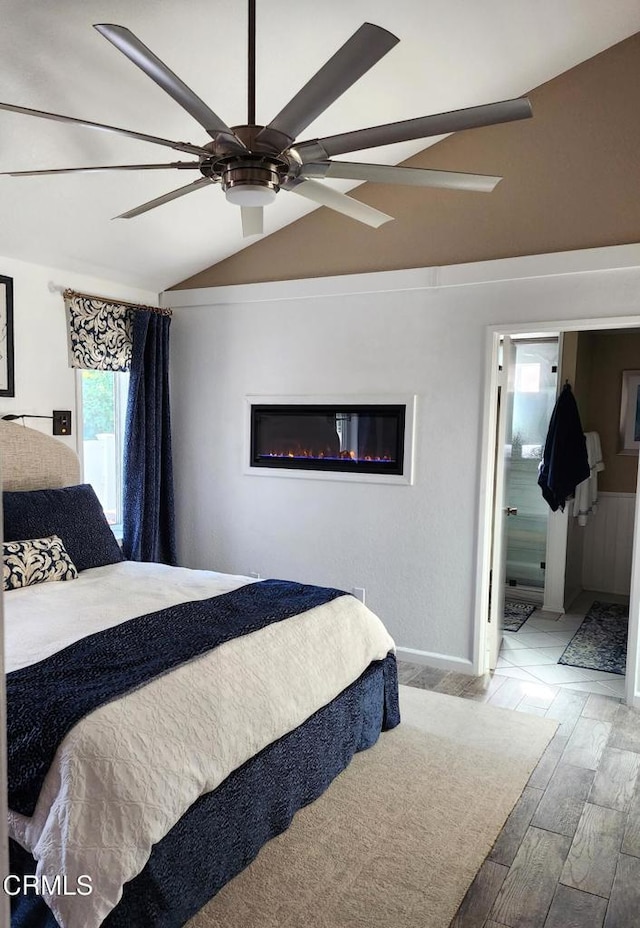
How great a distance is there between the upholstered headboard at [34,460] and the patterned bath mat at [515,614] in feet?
10.5

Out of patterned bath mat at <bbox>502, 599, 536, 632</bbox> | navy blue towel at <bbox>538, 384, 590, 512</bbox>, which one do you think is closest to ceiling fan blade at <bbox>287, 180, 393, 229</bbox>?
navy blue towel at <bbox>538, 384, 590, 512</bbox>

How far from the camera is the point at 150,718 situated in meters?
1.95

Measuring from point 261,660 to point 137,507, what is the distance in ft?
8.15

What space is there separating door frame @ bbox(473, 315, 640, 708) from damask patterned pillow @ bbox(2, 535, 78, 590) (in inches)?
87.0

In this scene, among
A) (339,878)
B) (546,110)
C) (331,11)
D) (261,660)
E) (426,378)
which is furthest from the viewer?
(426,378)

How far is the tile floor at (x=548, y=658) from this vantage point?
12.7ft

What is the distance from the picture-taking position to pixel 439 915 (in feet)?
6.68

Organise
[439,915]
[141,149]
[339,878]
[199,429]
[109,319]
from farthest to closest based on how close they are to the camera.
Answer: [199,429]
[109,319]
[141,149]
[339,878]
[439,915]

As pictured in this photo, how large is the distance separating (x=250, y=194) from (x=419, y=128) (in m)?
0.57

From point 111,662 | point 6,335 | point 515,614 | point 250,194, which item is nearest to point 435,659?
point 515,614

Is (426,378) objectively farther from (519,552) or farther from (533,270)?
(519,552)

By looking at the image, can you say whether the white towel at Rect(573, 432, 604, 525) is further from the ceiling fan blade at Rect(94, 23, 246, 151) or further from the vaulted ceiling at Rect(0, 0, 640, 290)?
the ceiling fan blade at Rect(94, 23, 246, 151)

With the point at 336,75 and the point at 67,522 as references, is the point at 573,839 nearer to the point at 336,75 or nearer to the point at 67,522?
the point at 336,75

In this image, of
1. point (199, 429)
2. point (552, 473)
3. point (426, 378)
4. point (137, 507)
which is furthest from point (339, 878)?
point (552, 473)
